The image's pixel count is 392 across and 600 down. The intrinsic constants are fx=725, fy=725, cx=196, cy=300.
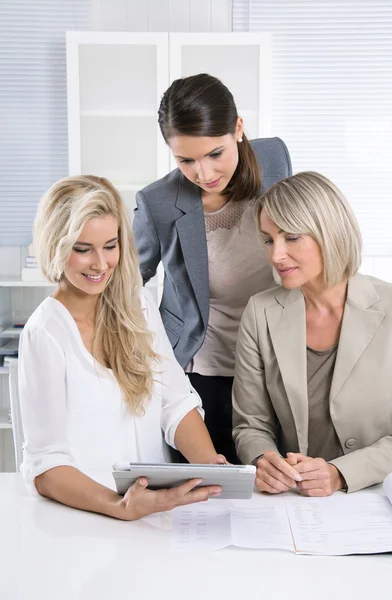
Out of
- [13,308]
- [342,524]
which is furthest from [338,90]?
[342,524]

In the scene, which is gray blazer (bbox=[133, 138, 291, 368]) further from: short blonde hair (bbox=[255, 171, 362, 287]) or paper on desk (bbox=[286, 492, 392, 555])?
paper on desk (bbox=[286, 492, 392, 555])

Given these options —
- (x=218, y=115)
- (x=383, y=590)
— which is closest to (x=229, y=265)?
(x=218, y=115)

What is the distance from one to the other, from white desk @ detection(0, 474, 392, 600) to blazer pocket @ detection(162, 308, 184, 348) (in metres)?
0.83

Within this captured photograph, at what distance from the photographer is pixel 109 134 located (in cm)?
360

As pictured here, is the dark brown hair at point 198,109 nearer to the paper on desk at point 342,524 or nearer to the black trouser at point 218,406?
the black trouser at point 218,406

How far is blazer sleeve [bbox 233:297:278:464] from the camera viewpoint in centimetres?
179

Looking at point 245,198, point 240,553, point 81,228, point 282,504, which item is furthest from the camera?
point 245,198

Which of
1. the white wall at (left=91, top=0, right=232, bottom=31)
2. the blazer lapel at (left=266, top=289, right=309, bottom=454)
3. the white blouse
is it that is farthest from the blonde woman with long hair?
the white wall at (left=91, top=0, right=232, bottom=31)

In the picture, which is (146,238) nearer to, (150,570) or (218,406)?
(218,406)

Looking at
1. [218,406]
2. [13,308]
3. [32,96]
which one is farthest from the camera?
[13,308]

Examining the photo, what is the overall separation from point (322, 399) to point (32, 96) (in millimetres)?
2838

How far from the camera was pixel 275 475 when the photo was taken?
149cm

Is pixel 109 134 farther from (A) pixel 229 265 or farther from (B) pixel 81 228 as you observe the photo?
(B) pixel 81 228

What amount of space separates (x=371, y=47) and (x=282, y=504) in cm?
310
